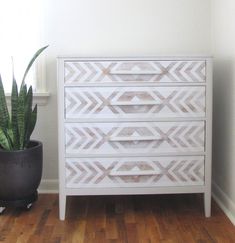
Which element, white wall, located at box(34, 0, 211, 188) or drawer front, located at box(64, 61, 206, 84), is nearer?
drawer front, located at box(64, 61, 206, 84)

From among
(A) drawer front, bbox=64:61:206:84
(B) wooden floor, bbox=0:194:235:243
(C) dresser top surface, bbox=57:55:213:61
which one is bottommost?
(B) wooden floor, bbox=0:194:235:243

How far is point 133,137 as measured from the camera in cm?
215

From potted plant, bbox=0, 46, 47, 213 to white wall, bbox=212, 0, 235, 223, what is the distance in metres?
1.16

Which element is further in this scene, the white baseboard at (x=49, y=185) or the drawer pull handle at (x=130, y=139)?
the white baseboard at (x=49, y=185)

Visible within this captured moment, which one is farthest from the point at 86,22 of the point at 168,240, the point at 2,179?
the point at 168,240

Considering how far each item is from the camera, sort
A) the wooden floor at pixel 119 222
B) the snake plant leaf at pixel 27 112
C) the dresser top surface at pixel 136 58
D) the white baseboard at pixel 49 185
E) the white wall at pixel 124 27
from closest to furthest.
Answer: the wooden floor at pixel 119 222
the dresser top surface at pixel 136 58
the snake plant leaf at pixel 27 112
the white wall at pixel 124 27
the white baseboard at pixel 49 185

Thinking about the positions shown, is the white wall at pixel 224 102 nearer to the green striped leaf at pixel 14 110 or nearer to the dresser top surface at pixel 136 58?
the dresser top surface at pixel 136 58

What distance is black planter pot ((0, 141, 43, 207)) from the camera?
2223mm

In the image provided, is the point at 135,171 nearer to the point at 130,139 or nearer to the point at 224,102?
the point at 130,139

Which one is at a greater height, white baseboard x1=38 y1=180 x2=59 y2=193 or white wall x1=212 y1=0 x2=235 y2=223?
white wall x1=212 y1=0 x2=235 y2=223

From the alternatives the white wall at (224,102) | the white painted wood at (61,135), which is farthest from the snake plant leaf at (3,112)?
the white wall at (224,102)

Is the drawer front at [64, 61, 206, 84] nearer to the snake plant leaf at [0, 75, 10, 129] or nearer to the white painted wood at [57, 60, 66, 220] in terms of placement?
the white painted wood at [57, 60, 66, 220]

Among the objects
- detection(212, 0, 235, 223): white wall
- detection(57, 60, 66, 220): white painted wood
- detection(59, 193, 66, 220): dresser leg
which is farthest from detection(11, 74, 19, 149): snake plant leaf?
detection(212, 0, 235, 223): white wall

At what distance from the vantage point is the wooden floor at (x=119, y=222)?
1.98m
